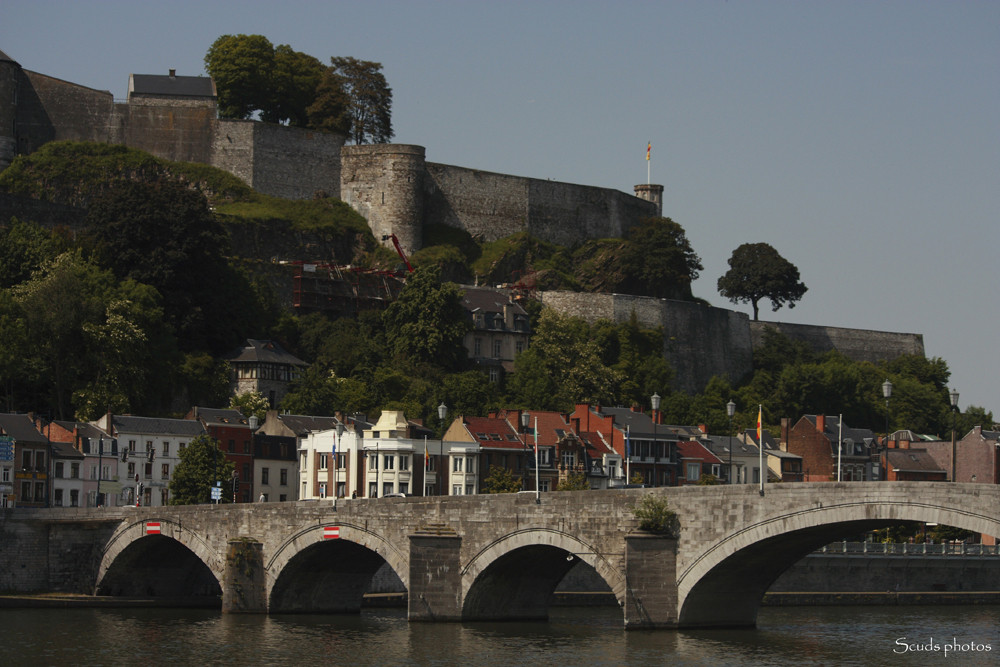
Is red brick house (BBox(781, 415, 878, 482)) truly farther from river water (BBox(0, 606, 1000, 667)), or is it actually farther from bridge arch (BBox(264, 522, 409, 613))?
bridge arch (BBox(264, 522, 409, 613))

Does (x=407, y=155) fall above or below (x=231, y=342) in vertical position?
above

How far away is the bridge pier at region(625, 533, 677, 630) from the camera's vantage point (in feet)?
126

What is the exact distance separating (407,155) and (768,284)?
22.8m

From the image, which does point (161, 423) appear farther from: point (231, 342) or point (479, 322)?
point (479, 322)

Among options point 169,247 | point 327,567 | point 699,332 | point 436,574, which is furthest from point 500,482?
point 699,332

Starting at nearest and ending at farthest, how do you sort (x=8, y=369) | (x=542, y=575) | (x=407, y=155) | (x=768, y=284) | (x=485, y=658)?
Answer: (x=485, y=658), (x=542, y=575), (x=8, y=369), (x=407, y=155), (x=768, y=284)

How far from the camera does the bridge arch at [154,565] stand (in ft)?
163

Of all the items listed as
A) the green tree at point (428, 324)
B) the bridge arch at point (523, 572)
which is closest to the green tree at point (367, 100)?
the green tree at point (428, 324)

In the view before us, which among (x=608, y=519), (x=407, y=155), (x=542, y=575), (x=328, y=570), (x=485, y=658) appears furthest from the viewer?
(x=407, y=155)

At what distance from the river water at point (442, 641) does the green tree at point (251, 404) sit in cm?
2232

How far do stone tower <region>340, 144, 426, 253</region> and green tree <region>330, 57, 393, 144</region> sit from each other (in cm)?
304

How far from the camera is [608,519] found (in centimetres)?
3959

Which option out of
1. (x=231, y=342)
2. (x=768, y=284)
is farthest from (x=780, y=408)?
(x=231, y=342)

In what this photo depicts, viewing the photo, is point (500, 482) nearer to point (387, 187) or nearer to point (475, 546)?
point (475, 546)
